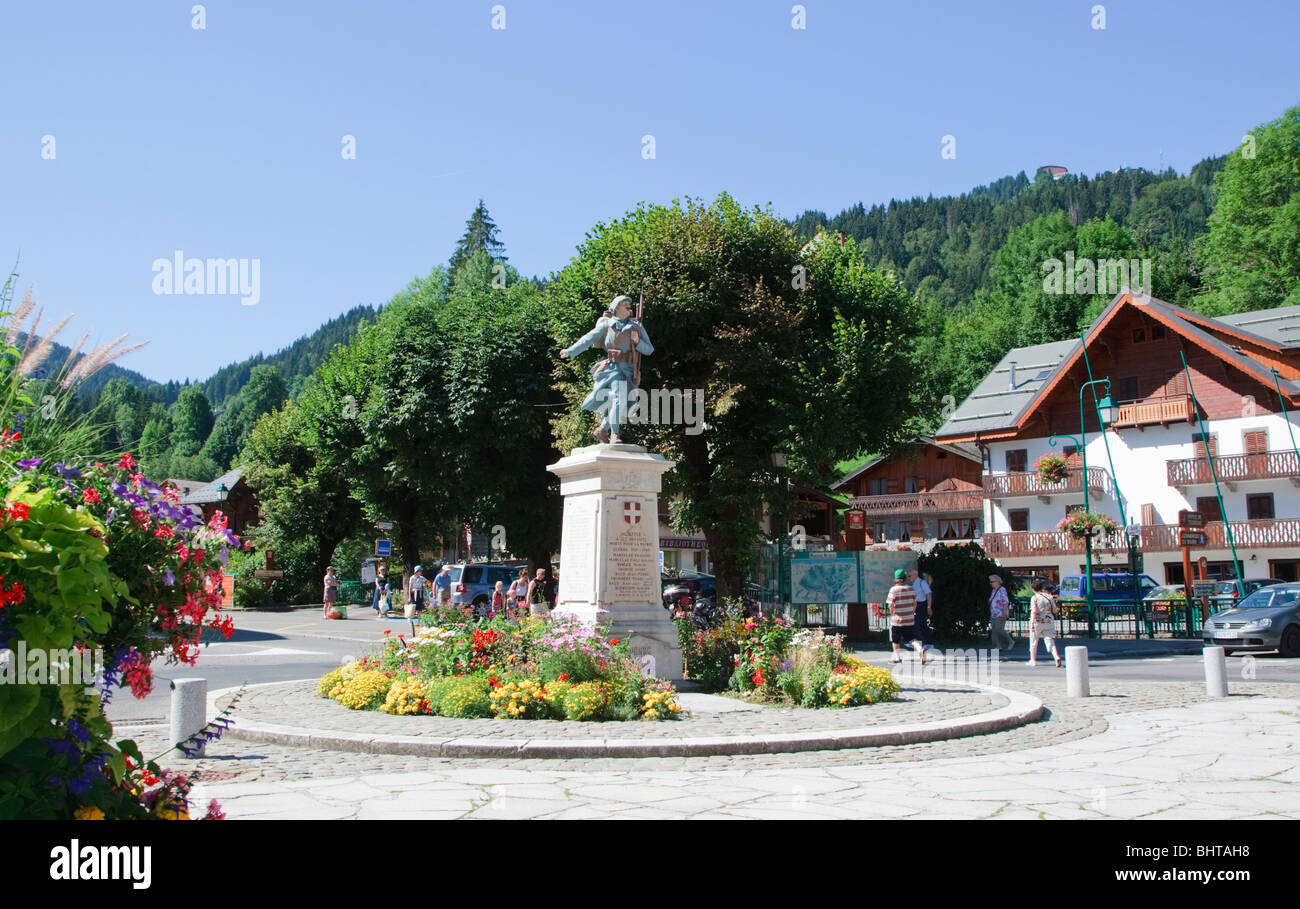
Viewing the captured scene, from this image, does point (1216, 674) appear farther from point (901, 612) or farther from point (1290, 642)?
point (1290, 642)

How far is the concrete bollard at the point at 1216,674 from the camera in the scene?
14.5 meters

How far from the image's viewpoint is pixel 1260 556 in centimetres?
4022

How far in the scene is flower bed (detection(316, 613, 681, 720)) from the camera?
1142cm

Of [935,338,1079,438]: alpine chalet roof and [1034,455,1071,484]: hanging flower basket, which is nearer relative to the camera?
[1034,455,1071,484]: hanging flower basket

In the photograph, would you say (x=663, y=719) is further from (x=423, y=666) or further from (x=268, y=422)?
(x=268, y=422)

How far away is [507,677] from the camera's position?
12.1m

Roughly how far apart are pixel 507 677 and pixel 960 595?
17906 mm

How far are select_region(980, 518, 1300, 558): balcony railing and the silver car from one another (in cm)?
1180

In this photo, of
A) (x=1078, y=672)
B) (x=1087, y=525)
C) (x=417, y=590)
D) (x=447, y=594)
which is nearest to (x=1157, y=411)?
(x=1087, y=525)

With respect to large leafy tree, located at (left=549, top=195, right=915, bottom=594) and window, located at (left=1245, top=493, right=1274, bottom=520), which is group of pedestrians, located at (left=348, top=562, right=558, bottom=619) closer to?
large leafy tree, located at (left=549, top=195, right=915, bottom=594)

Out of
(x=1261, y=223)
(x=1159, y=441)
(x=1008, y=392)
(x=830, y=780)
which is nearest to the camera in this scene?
(x=830, y=780)

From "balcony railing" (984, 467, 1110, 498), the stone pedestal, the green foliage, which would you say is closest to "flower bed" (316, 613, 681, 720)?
the stone pedestal

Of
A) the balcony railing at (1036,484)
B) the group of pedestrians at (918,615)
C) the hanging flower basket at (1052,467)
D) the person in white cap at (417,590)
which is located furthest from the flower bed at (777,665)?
the balcony railing at (1036,484)
